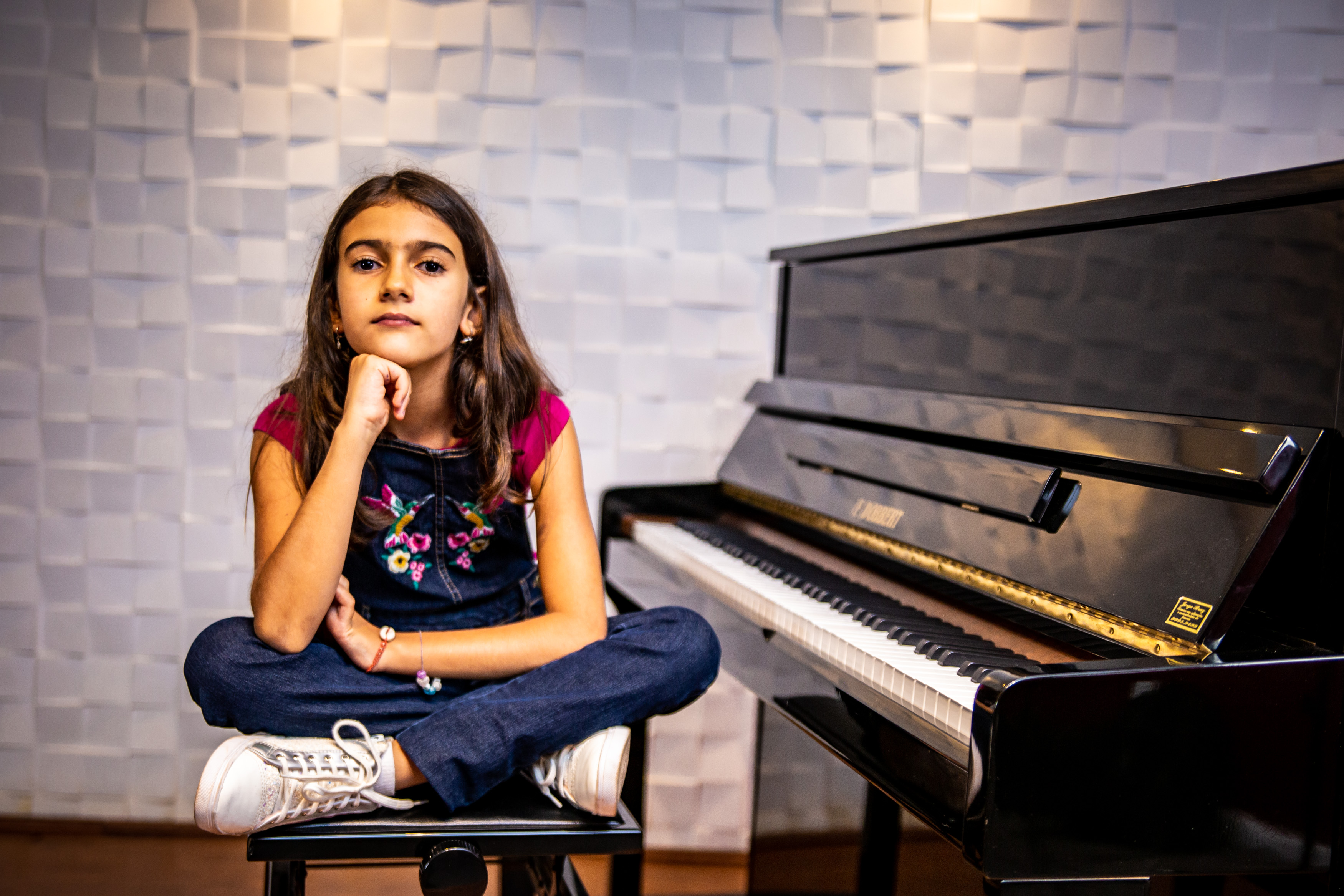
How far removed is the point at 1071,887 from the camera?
91 centimetres

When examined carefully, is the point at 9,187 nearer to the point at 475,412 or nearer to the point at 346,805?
the point at 475,412

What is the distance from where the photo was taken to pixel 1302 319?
1.03m

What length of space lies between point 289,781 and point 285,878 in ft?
0.89

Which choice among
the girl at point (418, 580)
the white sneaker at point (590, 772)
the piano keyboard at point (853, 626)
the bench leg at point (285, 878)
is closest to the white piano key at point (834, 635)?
the piano keyboard at point (853, 626)

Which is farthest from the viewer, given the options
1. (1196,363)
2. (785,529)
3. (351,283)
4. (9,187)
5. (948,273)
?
(9,187)

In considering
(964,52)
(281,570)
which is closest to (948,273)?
(281,570)

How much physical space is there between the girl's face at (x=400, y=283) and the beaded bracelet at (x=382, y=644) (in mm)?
363

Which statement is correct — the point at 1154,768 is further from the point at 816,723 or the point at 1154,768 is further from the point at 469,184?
the point at 469,184

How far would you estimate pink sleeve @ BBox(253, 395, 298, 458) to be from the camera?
1.41 m

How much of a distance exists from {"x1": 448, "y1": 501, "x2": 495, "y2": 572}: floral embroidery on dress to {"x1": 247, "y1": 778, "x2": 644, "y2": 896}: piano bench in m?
0.37

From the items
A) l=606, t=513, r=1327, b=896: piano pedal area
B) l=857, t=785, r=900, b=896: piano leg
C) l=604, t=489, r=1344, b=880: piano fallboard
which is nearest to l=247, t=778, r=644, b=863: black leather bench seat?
l=606, t=513, r=1327, b=896: piano pedal area

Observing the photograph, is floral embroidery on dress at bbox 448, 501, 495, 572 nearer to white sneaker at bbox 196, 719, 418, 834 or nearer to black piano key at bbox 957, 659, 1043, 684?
white sneaker at bbox 196, 719, 418, 834

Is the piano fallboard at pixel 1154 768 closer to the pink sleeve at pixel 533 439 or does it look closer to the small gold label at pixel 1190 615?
the small gold label at pixel 1190 615

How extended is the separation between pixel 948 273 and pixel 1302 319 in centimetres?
60
